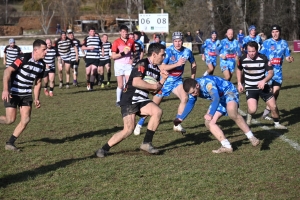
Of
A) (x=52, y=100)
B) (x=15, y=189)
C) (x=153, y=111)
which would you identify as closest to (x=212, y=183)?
(x=153, y=111)

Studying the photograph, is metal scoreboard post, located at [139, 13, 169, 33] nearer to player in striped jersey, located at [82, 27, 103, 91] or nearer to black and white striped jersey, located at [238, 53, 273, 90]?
player in striped jersey, located at [82, 27, 103, 91]

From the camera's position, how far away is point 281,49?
1237 cm

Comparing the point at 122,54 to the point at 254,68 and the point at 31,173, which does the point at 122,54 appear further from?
the point at 31,173

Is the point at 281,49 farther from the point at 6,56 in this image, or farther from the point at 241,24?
the point at 241,24

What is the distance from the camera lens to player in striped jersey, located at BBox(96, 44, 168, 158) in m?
7.75

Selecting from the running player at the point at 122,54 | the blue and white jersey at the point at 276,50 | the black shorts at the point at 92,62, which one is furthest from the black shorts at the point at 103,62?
the blue and white jersey at the point at 276,50

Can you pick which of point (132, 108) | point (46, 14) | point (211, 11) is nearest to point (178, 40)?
point (132, 108)

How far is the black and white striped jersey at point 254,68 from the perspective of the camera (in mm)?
9703

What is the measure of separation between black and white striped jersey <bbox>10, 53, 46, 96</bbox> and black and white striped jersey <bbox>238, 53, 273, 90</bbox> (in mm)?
3745

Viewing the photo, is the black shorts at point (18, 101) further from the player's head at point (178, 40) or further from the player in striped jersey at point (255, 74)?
the player in striped jersey at point (255, 74)

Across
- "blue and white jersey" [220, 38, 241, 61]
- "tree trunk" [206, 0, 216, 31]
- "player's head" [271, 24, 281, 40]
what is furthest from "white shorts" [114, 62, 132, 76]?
"tree trunk" [206, 0, 216, 31]

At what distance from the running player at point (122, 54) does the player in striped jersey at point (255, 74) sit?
4136 millimetres

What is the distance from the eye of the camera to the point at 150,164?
7492mm

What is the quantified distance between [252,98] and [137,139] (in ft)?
7.75
